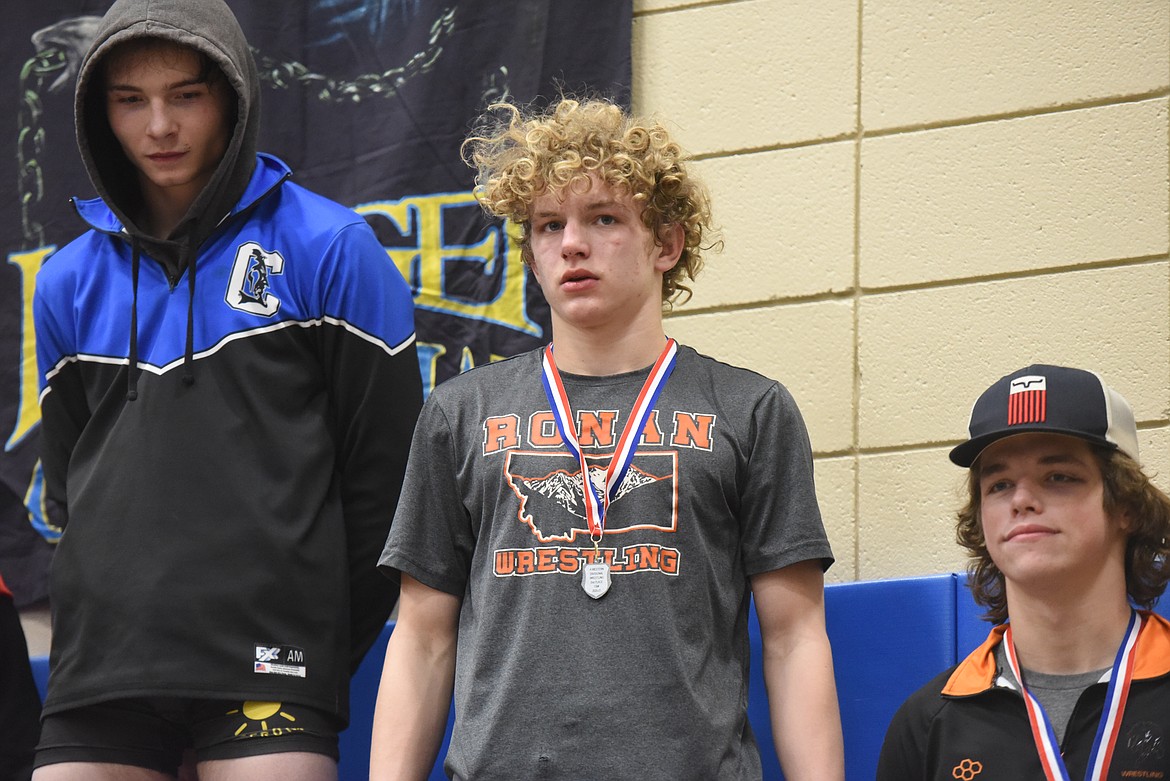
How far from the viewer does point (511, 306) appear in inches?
145

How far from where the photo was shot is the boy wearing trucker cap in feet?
7.31

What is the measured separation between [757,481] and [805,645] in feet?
0.87

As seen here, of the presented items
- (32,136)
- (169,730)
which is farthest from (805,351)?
(32,136)

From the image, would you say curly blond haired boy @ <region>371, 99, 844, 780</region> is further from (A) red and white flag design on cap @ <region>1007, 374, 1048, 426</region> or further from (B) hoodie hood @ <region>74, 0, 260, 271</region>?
(B) hoodie hood @ <region>74, 0, 260, 271</region>

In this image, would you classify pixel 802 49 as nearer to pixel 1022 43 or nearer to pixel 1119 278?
pixel 1022 43

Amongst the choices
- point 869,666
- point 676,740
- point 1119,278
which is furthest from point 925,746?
point 1119,278

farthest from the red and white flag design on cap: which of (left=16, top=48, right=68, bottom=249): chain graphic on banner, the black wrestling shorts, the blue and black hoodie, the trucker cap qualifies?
(left=16, top=48, right=68, bottom=249): chain graphic on banner

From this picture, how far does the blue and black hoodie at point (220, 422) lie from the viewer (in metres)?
2.41

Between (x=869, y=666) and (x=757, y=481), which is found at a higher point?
(x=757, y=481)

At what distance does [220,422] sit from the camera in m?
2.52

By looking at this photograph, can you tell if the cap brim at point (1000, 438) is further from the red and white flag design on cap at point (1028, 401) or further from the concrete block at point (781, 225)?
the concrete block at point (781, 225)

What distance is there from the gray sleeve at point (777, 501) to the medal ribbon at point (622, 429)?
0.56 feet

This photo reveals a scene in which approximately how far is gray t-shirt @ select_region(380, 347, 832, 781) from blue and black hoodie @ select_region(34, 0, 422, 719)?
24 cm

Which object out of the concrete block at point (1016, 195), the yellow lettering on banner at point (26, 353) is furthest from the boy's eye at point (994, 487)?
the yellow lettering on banner at point (26, 353)
